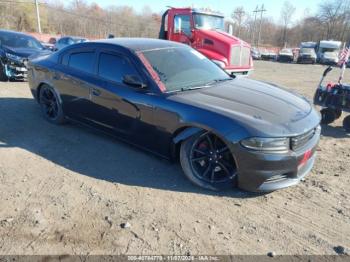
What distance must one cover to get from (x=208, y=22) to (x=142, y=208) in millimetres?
9628

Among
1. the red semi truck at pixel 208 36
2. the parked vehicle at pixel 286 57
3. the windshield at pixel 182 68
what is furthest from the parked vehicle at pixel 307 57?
the windshield at pixel 182 68

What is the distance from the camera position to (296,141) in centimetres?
341

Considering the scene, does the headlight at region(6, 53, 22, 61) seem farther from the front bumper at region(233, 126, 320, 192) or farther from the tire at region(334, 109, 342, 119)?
the tire at region(334, 109, 342, 119)

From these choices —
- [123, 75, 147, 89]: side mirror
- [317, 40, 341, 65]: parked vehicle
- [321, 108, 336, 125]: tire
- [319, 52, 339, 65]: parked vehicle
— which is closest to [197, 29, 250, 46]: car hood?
[321, 108, 336, 125]: tire

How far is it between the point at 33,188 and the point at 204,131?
2077mm

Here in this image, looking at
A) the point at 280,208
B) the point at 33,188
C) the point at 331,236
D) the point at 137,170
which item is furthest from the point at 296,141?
the point at 33,188

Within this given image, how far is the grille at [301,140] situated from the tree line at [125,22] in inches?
1779

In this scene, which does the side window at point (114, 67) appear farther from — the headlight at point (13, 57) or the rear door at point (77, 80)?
the headlight at point (13, 57)

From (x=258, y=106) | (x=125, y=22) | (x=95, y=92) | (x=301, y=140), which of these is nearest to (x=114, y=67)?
(x=95, y=92)

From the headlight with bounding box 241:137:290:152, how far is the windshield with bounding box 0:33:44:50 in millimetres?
9301

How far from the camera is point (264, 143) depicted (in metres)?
3.29

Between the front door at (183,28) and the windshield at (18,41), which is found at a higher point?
the front door at (183,28)

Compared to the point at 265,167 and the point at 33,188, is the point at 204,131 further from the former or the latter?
the point at 33,188

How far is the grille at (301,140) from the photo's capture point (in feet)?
11.1
